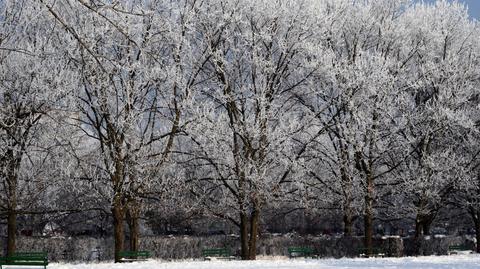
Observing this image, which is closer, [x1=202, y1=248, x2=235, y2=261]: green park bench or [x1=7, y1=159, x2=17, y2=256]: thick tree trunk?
[x1=7, y1=159, x2=17, y2=256]: thick tree trunk

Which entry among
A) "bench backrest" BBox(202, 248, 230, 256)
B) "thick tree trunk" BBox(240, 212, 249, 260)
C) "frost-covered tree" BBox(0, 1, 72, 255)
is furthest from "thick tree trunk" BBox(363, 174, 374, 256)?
"frost-covered tree" BBox(0, 1, 72, 255)

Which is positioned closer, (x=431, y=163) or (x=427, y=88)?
(x=431, y=163)

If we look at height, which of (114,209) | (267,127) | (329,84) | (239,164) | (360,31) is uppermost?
(360,31)

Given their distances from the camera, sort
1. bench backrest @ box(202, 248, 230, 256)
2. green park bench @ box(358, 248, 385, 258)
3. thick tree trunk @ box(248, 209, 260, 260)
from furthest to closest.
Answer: green park bench @ box(358, 248, 385, 258) < bench backrest @ box(202, 248, 230, 256) < thick tree trunk @ box(248, 209, 260, 260)

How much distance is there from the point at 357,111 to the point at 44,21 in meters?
12.8

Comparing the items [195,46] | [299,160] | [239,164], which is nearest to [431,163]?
[299,160]

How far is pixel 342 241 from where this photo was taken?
92.9ft

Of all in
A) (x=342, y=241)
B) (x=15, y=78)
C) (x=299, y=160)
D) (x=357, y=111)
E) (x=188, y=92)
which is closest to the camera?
(x=15, y=78)

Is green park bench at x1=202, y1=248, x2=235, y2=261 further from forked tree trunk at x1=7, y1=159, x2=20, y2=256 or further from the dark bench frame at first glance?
forked tree trunk at x1=7, y1=159, x2=20, y2=256

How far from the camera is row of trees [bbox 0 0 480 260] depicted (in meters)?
21.0

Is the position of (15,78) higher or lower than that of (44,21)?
lower

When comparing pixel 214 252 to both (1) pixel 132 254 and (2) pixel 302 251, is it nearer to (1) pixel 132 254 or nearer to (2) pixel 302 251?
(2) pixel 302 251

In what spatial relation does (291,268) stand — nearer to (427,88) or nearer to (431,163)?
(431,163)

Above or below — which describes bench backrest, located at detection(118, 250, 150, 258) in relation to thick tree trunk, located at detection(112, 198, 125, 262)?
below
